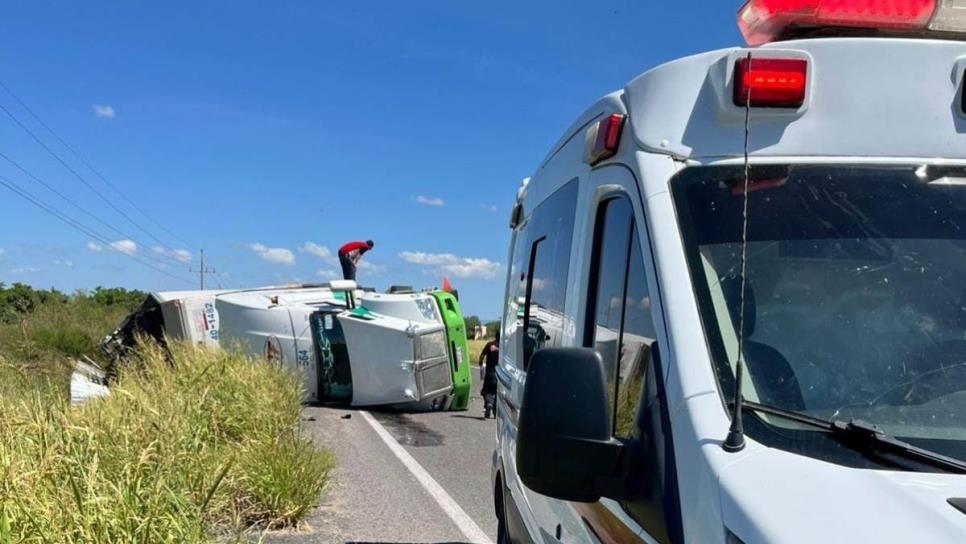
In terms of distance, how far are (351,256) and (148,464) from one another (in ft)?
50.3

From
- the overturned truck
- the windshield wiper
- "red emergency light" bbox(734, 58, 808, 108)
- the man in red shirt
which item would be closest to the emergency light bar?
"red emergency light" bbox(734, 58, 808, 108)

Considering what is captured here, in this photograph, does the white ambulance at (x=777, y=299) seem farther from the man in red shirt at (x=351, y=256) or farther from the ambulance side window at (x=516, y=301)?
the man in red shirt at (x=351, y=256)

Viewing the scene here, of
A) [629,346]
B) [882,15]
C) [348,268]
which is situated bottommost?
[629,346]

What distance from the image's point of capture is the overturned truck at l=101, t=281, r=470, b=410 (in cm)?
1675

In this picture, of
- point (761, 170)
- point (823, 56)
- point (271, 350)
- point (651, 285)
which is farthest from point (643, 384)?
point (271, 350)

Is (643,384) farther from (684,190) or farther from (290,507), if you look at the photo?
(290,507)

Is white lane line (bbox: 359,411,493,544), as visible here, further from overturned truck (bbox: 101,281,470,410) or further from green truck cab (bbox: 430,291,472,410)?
green truck cab (bbox: 430,291,472,410)

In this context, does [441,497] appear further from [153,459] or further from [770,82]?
[770,82]

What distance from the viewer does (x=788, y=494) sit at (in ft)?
5.15

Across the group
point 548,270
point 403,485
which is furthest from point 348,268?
point 548,270

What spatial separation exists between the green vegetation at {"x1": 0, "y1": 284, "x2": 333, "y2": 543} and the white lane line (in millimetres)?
1283

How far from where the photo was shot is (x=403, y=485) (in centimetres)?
906

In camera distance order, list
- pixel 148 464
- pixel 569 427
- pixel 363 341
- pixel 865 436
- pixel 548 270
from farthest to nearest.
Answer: pixel 363 341 < pixel 148 464 < pixel 548 270 < pixel 569 427 < pixel 865 436

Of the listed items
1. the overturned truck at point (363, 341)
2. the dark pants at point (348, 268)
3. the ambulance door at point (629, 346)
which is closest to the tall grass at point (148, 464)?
the ambulance door at point (629, 346)
